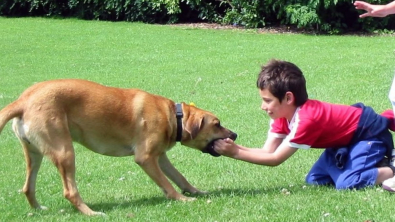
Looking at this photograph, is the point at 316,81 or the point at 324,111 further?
the point at 316,81

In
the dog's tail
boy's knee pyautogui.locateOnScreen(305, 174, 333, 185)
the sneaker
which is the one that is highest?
the dog's tail

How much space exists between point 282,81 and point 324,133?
22.3 inches

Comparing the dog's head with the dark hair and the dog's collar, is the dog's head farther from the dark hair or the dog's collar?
the dark hair

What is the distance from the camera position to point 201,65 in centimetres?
1681

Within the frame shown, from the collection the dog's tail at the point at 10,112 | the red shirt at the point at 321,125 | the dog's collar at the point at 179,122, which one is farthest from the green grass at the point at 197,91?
the dog's tail at the point at 10,112

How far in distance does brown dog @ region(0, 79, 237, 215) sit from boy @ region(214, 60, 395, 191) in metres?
0.36

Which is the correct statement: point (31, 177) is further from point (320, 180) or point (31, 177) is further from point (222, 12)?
point (222, 12)

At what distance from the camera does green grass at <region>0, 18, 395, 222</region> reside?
5.75 metres

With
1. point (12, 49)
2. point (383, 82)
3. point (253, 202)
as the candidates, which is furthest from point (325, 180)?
point (12, 49)

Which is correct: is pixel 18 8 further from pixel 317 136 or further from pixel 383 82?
pixel 317 136

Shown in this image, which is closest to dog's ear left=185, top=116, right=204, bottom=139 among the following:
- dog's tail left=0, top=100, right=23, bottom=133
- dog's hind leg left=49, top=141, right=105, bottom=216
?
dog's hind leg left=49, top=141, right=105, bottom=216

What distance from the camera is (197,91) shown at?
12.9 meters

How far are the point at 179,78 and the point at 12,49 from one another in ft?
26.9

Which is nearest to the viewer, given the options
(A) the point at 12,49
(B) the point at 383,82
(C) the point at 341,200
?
(C) the point at 341,200
